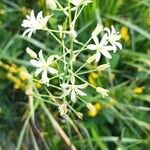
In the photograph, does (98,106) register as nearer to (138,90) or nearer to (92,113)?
(92,113)

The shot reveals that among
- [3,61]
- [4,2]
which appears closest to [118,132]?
[3,61]

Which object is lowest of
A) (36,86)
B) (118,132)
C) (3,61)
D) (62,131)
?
(118,132)

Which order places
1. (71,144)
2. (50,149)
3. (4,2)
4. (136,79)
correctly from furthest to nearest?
(4,2)
(136,79)
(50,149)
(71,144)

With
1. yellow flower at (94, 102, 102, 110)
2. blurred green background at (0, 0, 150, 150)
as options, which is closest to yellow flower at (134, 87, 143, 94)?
blurred green background at (0, 0, 150, 150)

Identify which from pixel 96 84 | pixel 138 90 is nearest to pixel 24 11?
pixel 96 84

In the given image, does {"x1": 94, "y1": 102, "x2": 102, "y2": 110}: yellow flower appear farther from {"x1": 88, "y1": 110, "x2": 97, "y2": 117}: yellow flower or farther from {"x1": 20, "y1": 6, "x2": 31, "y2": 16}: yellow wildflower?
→ {"x1": 20, "y1": 6, "x2": 31, "y2": 16}: yellow wildflower

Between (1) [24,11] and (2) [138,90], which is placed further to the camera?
(1) [24,11]

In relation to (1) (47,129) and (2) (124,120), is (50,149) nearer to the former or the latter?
(1) (47,129)

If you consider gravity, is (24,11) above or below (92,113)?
above

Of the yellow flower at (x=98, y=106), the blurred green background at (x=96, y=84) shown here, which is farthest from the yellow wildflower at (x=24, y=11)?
the yellow flower at (x=98, y=106)
